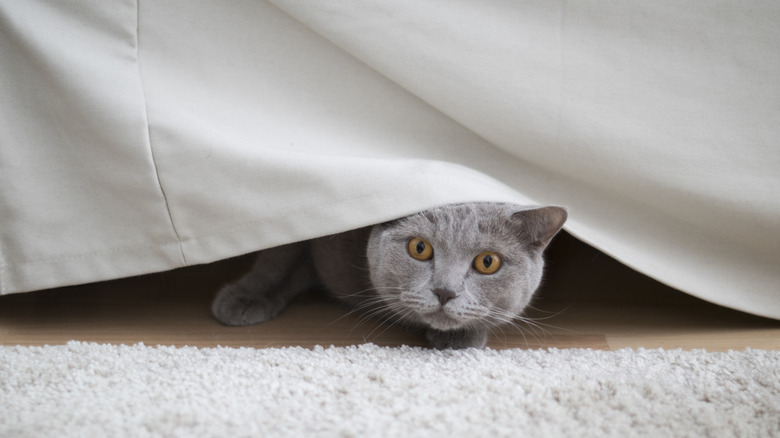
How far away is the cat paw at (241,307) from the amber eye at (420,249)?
388 mm

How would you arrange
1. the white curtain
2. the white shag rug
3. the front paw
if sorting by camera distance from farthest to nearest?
1. the front paw
2. the white curtain
3. the white shag rug

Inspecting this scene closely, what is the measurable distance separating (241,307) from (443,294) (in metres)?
0.48

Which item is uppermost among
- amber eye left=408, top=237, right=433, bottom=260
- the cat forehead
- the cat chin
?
the cat forehead

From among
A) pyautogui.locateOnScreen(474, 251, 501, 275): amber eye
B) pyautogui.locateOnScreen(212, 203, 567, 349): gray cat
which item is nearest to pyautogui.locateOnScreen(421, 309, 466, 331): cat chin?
pyautogui.locateOnScreen(212, 203, 567, 349): gray cat

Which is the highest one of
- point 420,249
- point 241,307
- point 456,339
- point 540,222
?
point 540,222

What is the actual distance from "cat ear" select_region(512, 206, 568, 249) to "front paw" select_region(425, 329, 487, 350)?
0.70 ft

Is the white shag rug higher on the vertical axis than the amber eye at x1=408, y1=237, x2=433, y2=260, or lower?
lower

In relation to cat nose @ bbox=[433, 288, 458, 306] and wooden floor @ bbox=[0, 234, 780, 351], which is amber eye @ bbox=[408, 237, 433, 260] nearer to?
cat nose @ bbox=[433, 288, 458, 306]

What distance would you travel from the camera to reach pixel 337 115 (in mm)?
1172

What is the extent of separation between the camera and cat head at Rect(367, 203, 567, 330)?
3.59ft

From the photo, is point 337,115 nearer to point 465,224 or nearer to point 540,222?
point 465,224

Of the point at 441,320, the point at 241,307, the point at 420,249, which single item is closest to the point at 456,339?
the point at 441,320

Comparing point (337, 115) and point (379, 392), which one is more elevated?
point (337, 115)

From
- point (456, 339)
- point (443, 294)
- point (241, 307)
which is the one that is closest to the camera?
point (443, 294)
